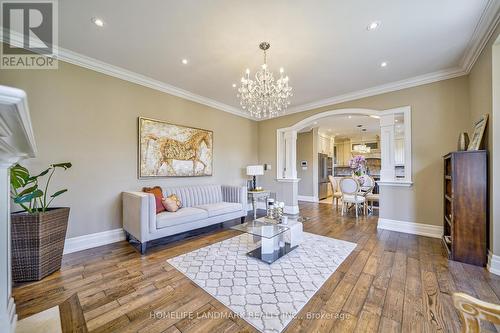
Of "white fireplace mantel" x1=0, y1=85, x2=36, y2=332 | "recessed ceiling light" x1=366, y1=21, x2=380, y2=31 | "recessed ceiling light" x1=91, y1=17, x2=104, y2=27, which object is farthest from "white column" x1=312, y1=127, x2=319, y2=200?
"white fireplace mantel" x1=0, y1=85, x2=36, y2=332

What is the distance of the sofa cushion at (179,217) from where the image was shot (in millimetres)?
2995

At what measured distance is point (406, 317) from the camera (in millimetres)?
1622

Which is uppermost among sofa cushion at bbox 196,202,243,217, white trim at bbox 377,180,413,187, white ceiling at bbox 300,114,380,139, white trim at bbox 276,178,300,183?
white ceiling at bbox 300,114,380,139

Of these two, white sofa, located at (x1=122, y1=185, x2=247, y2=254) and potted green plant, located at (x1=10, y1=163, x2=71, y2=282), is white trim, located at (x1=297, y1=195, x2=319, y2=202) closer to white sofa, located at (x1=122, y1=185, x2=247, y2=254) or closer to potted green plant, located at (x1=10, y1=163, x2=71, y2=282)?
white sofa, located at (x1=122, y1=185, x2=247, y2=254)

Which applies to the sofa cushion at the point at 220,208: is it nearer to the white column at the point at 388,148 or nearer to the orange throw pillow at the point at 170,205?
the orange throw pillow at the point at 170,205

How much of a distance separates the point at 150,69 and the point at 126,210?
2.41 m

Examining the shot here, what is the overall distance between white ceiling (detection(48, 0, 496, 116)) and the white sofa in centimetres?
214

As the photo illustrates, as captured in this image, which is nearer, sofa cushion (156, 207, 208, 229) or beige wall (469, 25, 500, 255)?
beige wall (469, 25, 500, 255)

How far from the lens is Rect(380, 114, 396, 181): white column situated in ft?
13.0

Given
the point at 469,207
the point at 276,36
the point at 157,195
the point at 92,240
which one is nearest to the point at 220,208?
the point at 157,195

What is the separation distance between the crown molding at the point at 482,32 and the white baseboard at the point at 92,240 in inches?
223

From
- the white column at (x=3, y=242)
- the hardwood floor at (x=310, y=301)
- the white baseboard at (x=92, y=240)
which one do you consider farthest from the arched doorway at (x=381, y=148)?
the white column at (x=3, y=242)

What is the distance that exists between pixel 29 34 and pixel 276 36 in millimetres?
3147

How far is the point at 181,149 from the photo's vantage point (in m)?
4.21
